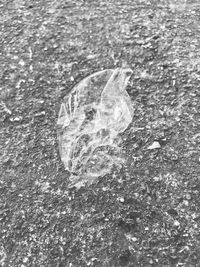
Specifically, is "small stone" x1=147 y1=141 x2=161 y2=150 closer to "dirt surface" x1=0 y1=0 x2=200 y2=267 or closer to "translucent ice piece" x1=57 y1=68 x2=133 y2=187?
"dirt surface" x1=0 y1=0 x2=200 y2=267

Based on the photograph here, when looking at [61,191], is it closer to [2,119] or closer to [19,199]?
[19,199]

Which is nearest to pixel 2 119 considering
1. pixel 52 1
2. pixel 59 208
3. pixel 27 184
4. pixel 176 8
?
pixel 27 184

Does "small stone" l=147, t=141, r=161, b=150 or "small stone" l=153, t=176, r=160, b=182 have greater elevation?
"small stone" l=147, t=141, r=161, b=150

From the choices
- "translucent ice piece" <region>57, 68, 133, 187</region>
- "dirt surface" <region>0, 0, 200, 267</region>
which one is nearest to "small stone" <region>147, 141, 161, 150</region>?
"dirt surface" <region>0, 0, 200, 267</region>

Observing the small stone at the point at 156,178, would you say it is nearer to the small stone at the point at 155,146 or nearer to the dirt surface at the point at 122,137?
the dirt surface at the point at 122,137

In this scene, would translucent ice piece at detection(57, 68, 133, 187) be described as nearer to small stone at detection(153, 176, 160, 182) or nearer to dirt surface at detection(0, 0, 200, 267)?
dirt surface at detection(0, 0, 200, 267)

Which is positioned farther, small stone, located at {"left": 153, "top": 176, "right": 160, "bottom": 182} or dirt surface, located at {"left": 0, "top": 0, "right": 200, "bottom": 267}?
small stone, located at {"left": 153, "top": 176, "right": 160, "bottom": 182}
